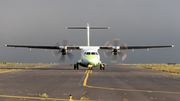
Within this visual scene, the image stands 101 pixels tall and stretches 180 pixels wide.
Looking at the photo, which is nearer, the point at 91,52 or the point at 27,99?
A: the point at 27,99

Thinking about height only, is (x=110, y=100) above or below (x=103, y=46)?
below

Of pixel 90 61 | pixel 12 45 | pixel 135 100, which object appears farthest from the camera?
pixel 12 45

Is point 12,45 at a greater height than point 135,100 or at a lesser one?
greater

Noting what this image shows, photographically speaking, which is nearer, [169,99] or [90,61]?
[169,99]

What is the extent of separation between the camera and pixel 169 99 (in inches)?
456

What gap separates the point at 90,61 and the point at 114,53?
292 inches

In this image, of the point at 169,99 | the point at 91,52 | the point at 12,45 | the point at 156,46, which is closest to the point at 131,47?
the point at 156,46

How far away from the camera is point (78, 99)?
1151 centimetres

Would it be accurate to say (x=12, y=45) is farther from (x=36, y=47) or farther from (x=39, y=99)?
(x=39, y=99)

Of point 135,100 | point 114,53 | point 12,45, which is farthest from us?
point 12,45

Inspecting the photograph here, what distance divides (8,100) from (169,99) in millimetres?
7250

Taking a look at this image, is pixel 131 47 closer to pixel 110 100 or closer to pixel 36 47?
pixel 36 47

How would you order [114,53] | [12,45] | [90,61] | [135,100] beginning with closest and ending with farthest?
[135,100] < [90,61] < [114,53] < [12,45]

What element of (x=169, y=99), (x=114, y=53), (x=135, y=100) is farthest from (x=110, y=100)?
(x=114, y=53)
